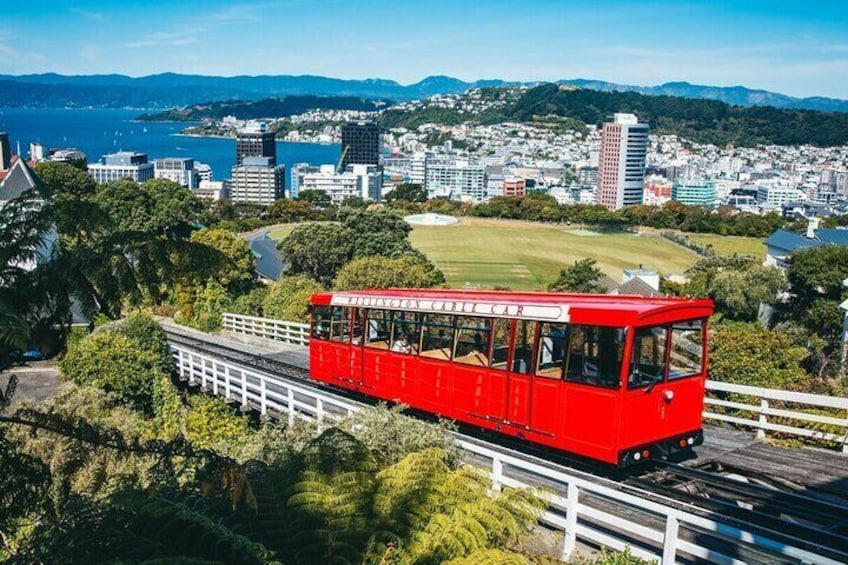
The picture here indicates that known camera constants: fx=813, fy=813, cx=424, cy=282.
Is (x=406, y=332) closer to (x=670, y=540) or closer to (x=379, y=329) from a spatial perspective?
(x=379, y=329)

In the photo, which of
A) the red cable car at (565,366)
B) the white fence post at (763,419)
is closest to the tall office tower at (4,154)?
the red cable car at (565,366)

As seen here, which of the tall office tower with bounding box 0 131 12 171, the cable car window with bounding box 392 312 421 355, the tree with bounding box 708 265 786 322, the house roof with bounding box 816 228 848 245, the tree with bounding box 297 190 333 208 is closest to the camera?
the cable car window with bounding box 392 312 421 355

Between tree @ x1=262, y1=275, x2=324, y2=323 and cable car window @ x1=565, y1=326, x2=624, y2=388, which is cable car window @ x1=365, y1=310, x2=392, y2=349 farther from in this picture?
tree @ x1=262, y1=275, x2=324, y2=323

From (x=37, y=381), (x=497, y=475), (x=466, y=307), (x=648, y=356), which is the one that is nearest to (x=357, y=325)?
(x=466, y=307)

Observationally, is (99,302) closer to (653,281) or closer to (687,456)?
(687,456)

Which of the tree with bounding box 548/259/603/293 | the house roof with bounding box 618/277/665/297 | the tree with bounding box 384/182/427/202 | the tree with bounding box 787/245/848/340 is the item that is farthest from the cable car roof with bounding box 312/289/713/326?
the tree with bounding box 384/182/427/202
